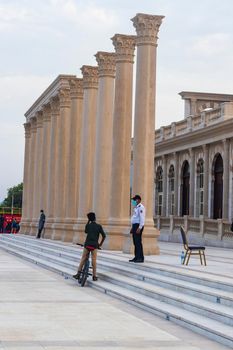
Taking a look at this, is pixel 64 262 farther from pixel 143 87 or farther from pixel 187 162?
pixel 187 162

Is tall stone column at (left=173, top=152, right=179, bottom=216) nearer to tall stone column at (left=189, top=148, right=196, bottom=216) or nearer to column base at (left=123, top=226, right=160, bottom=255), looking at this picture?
tall stone column at (left=189, top=148, right=196, bottom=216)

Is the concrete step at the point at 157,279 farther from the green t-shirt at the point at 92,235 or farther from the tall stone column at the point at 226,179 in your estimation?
the tall stone column at the point at 226,179

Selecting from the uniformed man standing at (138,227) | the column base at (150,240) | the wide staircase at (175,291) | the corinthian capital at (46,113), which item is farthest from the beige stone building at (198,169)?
the wide staircase at (175,291)

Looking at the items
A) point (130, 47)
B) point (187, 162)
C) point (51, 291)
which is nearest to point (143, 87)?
point (130, 47)

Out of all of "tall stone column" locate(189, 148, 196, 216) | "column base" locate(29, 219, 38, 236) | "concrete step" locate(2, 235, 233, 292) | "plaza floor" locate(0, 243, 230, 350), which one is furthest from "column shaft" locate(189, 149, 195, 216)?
"plaza floor" locate(0, 243, 230, 350)

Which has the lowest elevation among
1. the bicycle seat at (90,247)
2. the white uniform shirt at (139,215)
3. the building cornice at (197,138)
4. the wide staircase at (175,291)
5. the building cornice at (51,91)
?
the wide staircase at (175,291)

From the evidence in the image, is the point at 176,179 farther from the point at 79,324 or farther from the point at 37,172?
the point at 79,324

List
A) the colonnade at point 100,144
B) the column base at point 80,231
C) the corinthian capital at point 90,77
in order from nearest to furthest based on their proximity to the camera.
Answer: the colonnade at point 100,144, the column base at point 80,231, the corinthian capital at point 90,77

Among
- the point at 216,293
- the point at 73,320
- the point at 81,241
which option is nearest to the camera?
the point at 73,320

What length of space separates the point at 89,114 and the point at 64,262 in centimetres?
969

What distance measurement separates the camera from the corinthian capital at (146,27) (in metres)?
23.1

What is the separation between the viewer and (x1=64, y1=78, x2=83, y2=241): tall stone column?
3541 centimetres

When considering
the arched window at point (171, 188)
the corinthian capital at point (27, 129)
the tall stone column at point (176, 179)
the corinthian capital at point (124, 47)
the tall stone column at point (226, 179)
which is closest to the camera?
the corinthian capital at point (124, 47)

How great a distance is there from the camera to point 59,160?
38.6 m
